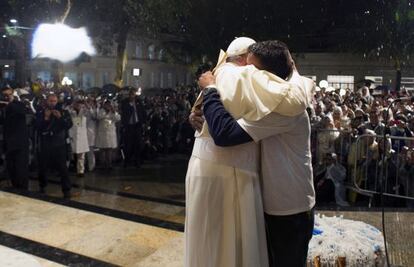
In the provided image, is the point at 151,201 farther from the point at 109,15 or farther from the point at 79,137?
the point at 109,15

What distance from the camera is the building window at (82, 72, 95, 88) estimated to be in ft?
145

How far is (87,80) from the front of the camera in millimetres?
44750

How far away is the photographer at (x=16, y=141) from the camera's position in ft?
26.9

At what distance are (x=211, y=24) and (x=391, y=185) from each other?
48.7 feet

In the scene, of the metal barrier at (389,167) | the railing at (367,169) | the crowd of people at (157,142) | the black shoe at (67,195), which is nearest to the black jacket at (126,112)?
the crowd of people at (157,142)

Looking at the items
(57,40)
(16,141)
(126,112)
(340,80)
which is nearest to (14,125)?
(16,141)

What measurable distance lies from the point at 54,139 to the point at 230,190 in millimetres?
6421

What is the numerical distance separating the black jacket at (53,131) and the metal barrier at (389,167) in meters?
4.64

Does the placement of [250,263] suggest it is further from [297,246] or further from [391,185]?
[391,185]

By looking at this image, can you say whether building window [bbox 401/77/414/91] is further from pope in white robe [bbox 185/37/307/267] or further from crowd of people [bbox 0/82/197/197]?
pope in white robe [bbox 185/37/307/267]

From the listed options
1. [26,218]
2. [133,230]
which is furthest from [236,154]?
[26,218]

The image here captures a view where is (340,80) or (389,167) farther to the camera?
(340,80)


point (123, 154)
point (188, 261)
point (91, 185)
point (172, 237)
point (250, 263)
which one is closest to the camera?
point (250, 263)

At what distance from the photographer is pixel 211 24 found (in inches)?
817
